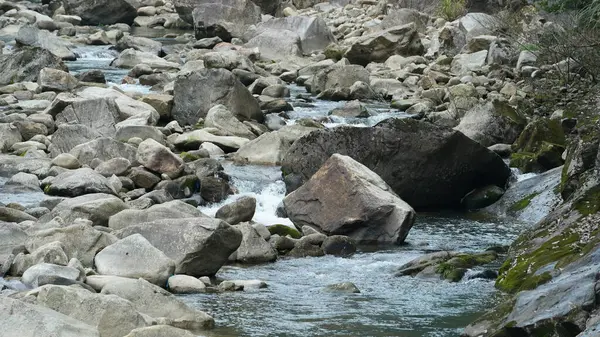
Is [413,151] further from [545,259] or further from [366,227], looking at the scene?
[545,259]

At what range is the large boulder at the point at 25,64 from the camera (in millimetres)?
22500

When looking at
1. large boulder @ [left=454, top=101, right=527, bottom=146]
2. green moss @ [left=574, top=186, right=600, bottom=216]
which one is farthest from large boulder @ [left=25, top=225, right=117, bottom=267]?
large boulder @ [left=454, top=101, right=527, bottom=146]

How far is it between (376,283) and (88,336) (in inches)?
167

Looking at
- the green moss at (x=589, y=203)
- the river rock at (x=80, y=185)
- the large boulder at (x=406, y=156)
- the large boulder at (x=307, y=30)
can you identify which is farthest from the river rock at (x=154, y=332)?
the large boulder at (x=307, y=30)

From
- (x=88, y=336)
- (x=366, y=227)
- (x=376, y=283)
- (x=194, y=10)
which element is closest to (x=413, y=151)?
(x=366, y=227)

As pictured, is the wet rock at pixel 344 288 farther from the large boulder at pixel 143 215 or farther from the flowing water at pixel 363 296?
the large boulder at pixel 143 215

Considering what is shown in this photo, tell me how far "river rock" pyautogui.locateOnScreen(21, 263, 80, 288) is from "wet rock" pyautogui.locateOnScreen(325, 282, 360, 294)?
2.51m

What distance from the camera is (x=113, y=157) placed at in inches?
611

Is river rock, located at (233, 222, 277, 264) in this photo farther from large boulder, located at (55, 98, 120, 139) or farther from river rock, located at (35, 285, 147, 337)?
large boulder, located at (55, 98, 120, 139)

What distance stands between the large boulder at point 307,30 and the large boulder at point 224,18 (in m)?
1.85

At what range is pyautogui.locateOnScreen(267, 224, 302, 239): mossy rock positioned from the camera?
1262 cm

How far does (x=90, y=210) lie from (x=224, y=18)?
2330cm

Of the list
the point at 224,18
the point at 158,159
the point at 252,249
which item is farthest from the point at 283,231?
the point at 224,18

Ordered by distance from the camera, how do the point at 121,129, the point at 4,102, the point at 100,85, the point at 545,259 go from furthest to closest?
the point at 100,85
the point at 4,102
the point at 121,129
the point at 545,259
